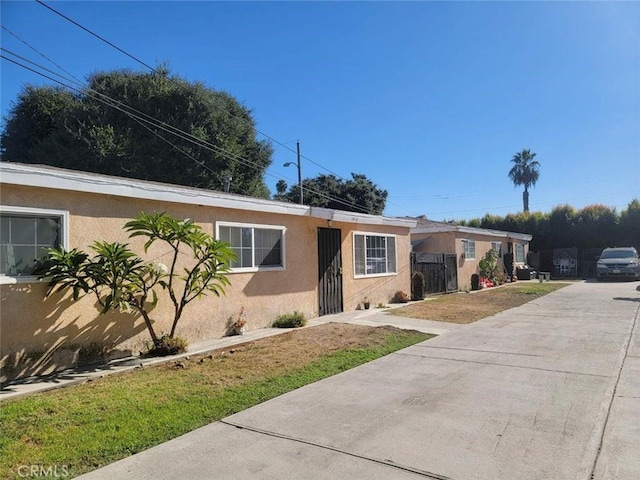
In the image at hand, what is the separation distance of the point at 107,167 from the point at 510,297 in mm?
20965

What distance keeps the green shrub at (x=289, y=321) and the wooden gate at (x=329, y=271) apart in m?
1.47

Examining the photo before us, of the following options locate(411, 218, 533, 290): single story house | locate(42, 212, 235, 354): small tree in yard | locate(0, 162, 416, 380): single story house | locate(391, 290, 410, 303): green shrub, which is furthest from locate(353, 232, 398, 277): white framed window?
locate(42, 212, 235, 354): small tree in yard

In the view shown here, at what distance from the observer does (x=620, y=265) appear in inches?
888

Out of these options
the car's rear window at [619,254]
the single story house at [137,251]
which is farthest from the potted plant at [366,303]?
the car's rear window at [619,254]

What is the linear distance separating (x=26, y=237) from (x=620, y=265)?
26231 millimetres

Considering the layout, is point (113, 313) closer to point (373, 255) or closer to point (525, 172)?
point (373, 255)

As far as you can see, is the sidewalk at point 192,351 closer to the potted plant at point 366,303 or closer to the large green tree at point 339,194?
the potted plant at point 366,303

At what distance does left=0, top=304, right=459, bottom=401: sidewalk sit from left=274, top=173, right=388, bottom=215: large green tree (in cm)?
2480

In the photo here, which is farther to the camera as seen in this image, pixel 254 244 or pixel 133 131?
pixel 133 131

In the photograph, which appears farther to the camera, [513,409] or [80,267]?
[80,267]

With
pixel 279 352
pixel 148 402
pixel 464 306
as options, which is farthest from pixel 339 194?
pixel 148 402

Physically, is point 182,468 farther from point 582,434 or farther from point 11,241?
point 11,241

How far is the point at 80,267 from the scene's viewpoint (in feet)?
20.0

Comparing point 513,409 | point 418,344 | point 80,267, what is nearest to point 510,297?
point 418,344
